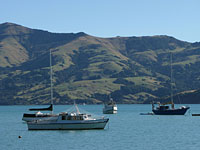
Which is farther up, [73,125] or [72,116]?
[72,116]

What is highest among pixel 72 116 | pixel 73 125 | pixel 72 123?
pixel 72 116

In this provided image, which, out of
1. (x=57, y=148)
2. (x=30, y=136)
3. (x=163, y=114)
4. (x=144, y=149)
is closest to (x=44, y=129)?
(x=30, y=136)

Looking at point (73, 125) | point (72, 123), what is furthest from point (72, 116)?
point (73, 125)

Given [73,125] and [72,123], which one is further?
[73,125]

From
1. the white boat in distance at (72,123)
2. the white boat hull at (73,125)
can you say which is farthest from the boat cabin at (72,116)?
the white boat hull at (73,125)

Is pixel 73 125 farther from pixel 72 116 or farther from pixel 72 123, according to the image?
pixel 72 116

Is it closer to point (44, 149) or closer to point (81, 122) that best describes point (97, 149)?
point (44, 149)

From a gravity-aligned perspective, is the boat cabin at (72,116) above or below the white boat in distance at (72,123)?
above

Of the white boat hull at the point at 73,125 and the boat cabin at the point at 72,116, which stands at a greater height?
the boat cabin at the point at 72,116

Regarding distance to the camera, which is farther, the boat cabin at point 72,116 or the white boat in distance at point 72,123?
the white boat in distance at point 72,123

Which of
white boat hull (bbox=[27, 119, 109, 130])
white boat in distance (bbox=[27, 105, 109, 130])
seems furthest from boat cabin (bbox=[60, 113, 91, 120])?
white boat hull (bbox=[27, 119, 109, 130])

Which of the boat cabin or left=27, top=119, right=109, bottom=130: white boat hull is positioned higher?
the boat cabin

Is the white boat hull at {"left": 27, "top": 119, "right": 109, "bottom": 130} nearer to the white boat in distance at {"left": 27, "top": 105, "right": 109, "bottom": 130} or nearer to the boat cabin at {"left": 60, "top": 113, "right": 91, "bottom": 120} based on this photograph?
the white boat in distance at {"left": 27, "top": 105, "right": 109, "bottom": 130}

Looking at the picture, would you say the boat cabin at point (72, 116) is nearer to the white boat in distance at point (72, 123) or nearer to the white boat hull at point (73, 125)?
the white boat in distance at point (72, 123)
